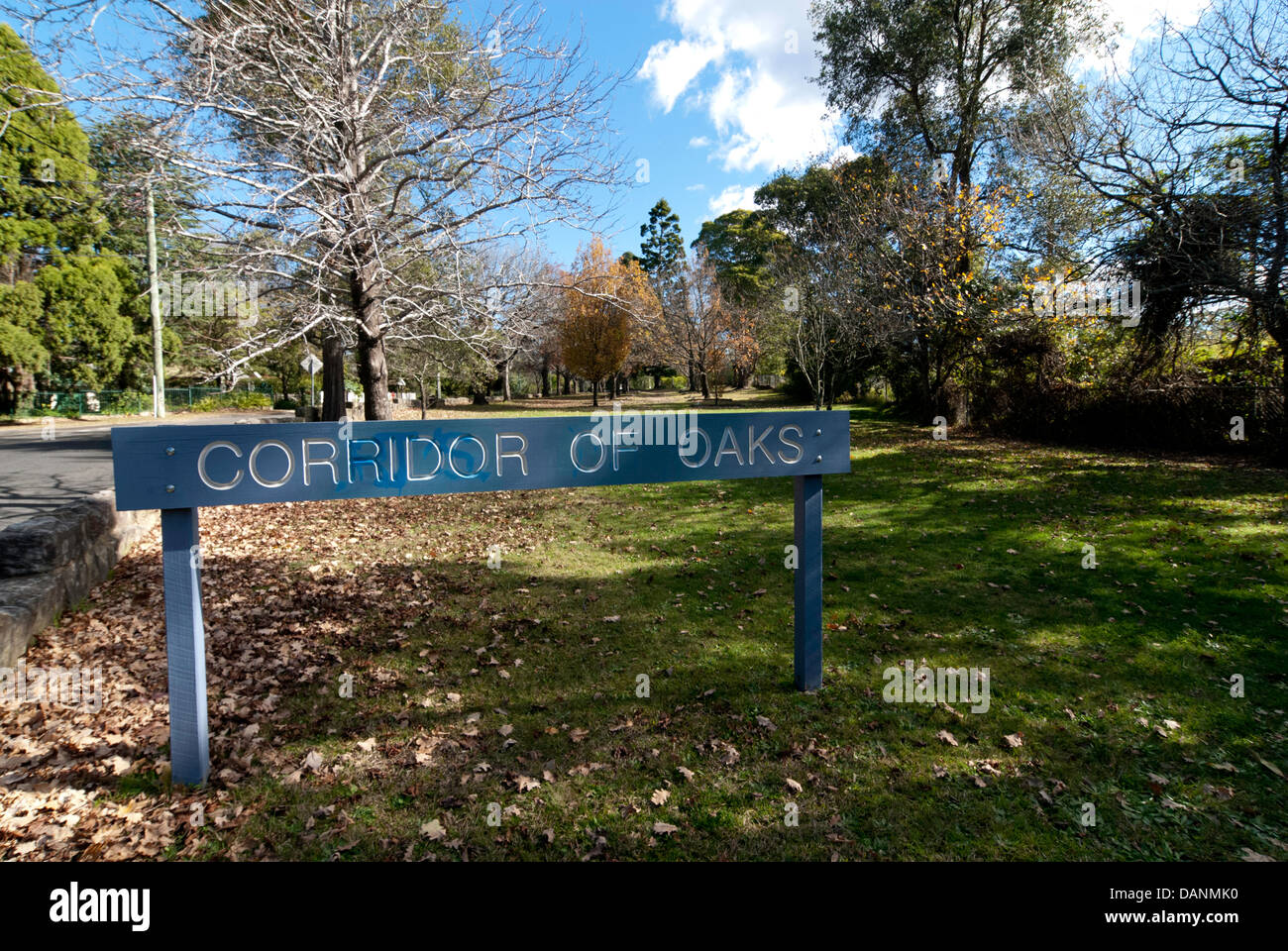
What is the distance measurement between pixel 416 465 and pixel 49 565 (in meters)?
4.26

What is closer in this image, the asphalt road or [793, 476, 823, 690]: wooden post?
[793, 476, 823, 690]: wooden post

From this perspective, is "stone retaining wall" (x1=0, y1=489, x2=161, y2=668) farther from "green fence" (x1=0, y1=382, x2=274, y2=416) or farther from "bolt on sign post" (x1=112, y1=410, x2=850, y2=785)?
"green fence" (x1=0, y1=382, x2=274, y2=416)

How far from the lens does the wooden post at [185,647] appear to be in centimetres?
289

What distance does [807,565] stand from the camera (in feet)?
13.3

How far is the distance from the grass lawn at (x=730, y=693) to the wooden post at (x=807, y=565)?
0.39 m

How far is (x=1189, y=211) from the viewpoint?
32.4 feet

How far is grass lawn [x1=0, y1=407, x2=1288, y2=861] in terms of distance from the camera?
2943mm

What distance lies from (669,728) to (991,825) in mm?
1714

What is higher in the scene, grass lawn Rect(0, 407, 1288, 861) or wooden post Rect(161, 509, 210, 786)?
wooden post Rect(161, 509, 210, 786)

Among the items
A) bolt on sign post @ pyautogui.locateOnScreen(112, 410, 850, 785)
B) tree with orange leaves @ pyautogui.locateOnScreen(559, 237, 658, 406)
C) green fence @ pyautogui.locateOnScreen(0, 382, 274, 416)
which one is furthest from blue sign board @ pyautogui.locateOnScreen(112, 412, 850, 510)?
tree with orange leaves @ pyautogui.locateOnScreen(559, 237, 658, 406)

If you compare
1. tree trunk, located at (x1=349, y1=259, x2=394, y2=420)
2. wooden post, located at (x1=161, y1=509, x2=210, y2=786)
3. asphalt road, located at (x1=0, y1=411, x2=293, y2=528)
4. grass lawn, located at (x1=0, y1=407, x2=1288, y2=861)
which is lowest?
grass lawn, located at (x1=0, y1=407, x2=1288, y2=861)

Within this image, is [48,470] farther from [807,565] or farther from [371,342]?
[807,565]

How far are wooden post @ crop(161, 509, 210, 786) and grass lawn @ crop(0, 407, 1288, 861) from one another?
0.62 feet
